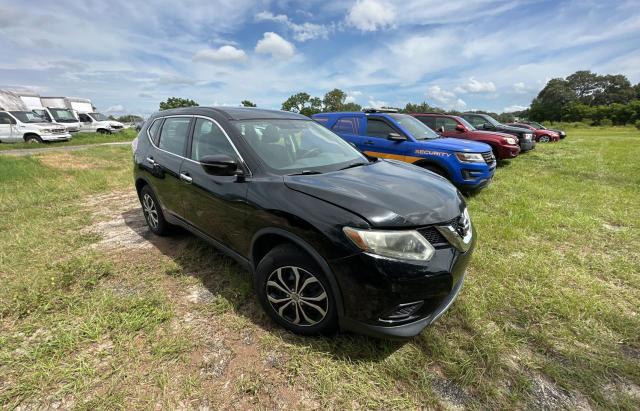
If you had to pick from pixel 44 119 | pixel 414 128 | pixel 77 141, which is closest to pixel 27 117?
pixel 44 119

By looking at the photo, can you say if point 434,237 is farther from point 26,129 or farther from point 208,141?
point 26,129

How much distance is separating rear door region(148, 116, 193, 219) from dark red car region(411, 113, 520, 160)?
23.7 ft

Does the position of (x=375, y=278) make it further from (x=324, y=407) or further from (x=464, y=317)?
(x=464, y=317)

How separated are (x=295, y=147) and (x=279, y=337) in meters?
1.63

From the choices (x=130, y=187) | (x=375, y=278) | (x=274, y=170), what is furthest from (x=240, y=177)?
(x=130, y=187)

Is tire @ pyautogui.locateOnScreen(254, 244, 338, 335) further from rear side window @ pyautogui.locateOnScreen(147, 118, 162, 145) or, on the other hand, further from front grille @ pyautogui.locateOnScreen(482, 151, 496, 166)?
front grille @ pyautogui.locateOnScreen(482, 151, 496, 166)

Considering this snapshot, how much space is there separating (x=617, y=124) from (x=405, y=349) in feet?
201

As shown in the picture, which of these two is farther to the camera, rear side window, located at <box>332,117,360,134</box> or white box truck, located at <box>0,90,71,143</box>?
white box truck, located at <box>0,90,71,143</box>

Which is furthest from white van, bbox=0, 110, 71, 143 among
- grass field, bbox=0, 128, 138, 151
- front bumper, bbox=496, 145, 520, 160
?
front bumper, bbox=496, 145, 520, 160

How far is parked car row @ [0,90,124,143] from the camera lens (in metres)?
14.6

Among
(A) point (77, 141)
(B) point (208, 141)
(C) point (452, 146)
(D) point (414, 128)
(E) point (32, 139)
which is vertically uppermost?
(B) point (208, 141)

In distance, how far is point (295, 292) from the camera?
2148 millimetres

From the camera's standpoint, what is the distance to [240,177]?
242 centimetres

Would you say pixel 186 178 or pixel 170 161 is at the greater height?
pixel 170 161
